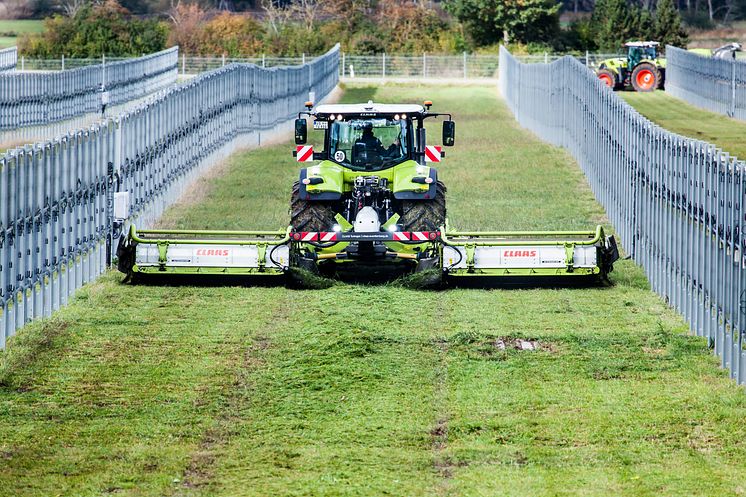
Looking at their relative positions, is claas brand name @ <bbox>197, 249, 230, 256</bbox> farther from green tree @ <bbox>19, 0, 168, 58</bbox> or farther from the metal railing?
green tree @ <bbox>19, 0, 168, 58</bbox>

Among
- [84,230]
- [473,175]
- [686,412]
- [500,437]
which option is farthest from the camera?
[473,175]

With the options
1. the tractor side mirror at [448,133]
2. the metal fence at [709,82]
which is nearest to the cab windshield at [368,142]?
the tractor side mirror at [448,133]

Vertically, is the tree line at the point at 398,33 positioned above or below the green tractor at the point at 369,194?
above

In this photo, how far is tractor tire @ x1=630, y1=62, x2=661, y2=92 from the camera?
6359 centimetres

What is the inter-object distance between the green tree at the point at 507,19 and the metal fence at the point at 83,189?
184 ft

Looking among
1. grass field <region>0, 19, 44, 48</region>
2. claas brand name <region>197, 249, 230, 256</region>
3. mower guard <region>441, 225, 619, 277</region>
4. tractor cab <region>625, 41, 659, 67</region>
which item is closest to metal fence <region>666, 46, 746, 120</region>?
tractor cab <region>625, 41, 659, 67</region>

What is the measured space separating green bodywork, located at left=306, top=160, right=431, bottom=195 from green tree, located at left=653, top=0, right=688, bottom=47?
2723 inches

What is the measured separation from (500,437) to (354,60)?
7328 centimetres

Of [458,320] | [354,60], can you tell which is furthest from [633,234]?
[354,60]

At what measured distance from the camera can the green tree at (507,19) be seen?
8756 cm

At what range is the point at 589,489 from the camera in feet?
33.3

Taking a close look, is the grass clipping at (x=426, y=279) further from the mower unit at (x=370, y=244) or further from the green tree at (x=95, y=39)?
the green tree at (x=95, y=39)

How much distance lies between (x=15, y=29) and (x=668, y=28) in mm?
47661

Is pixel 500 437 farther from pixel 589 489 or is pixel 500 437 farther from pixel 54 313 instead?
pixel 54 313
